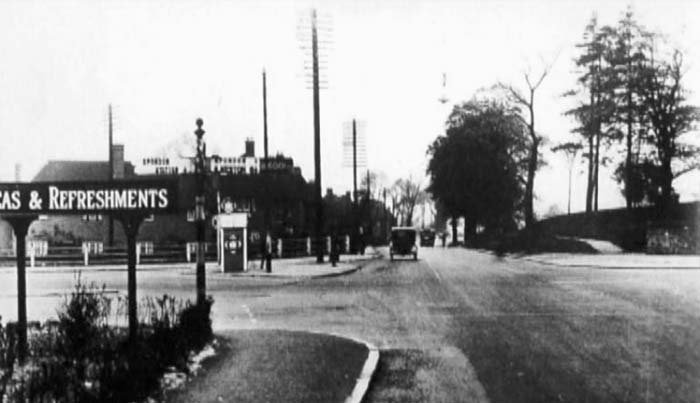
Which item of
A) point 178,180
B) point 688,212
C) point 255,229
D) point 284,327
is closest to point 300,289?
point 284,327

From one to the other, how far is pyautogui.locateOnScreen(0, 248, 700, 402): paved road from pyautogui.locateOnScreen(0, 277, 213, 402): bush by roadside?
7.65 feet

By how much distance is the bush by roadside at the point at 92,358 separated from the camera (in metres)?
7.45

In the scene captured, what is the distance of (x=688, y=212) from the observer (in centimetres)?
5069

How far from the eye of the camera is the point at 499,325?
51.6 feet

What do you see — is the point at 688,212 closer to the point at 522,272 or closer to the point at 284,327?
the point at 522,272

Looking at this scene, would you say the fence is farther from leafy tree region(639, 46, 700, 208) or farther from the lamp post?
the lamp post

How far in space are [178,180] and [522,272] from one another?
25.0 meters

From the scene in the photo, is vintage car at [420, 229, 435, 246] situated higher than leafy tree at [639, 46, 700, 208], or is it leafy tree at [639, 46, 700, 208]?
leafy tree at [639, 46, 700, 208]

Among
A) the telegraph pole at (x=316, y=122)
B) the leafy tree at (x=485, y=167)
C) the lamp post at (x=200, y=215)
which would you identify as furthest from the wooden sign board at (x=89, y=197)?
the leafy tree at (x=485, y=167)

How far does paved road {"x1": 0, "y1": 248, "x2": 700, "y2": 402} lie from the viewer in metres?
9.86

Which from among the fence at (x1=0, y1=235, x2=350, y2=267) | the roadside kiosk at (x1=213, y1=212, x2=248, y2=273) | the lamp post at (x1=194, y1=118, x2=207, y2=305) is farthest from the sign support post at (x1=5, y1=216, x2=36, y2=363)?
the fence at (x1=0, y1=235, x2=350, y2=267)

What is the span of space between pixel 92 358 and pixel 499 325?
8057mm

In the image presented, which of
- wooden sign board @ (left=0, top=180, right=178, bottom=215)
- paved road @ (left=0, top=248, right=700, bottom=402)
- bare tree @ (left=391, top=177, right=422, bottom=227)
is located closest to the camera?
paved road @ (left=0, top=248, right=700, bottom=402)

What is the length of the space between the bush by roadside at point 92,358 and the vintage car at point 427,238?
9526cm
